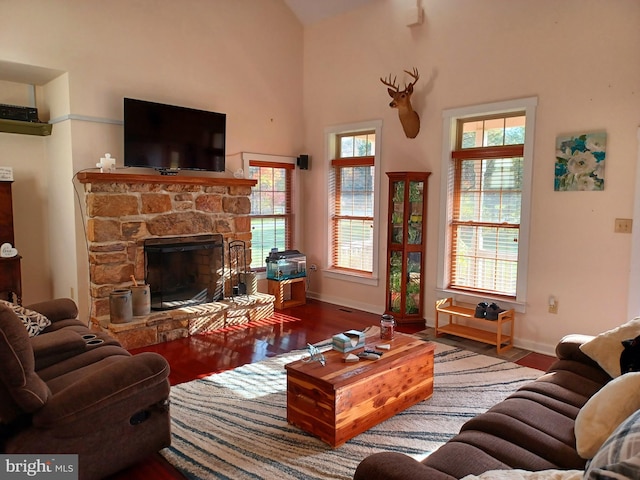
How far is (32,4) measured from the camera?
400 cm

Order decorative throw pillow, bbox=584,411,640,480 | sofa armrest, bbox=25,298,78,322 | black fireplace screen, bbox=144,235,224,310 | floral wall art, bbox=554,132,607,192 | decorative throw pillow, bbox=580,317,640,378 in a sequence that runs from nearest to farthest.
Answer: decorative throw pillow, bbox=584,411,640,480
decorative throw pillow, bbox=580,317,640,378
sofa armrest, bbox=25,298,78,322
floral wall art, bbox=554,132,607,192
black fireplace screen, bbox=144,235,224,310

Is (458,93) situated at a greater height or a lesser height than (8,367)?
greater

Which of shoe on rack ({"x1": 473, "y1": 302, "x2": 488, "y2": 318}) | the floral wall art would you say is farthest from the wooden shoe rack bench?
the floral wall art

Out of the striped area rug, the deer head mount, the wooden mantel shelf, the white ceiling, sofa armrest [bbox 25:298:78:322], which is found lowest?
the striped area rug

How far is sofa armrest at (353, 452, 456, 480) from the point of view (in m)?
1.50

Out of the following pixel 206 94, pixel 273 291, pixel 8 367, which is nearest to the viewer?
pixel 8 367

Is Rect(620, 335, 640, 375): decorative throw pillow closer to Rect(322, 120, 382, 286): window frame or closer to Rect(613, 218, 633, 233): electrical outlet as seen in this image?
Rect(613, 218, 633, 233): electrical outlet

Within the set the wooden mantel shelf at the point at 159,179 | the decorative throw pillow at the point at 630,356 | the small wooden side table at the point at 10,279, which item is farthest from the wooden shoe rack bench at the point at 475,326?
the small wooden side table at the point at 10,279

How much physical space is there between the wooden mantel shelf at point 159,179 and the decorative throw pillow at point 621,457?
416 cm

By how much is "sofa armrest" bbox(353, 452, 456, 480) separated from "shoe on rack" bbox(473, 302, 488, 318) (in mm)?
2999

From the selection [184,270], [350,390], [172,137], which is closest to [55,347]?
[350,390]

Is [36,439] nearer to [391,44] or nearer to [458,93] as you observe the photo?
[458,93]

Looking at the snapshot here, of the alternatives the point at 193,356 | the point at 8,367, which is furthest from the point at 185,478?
the point at 193,356

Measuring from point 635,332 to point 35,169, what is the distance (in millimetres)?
5323
